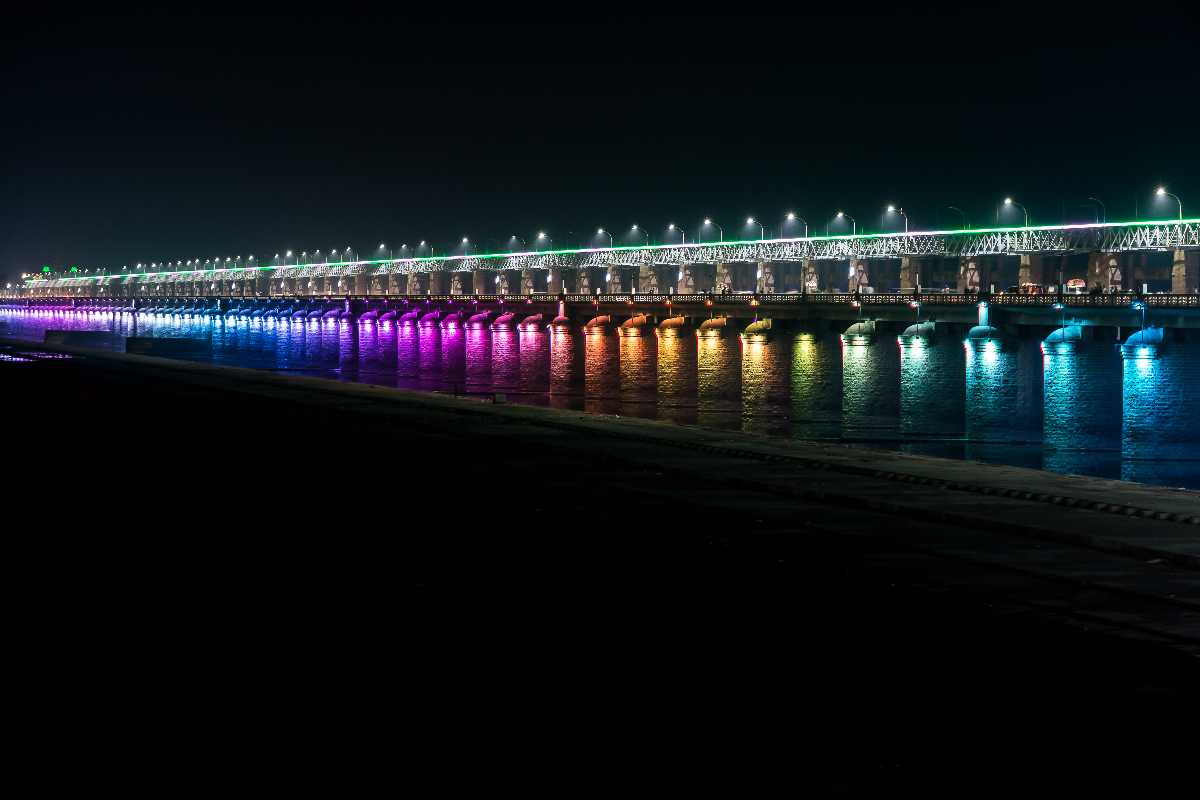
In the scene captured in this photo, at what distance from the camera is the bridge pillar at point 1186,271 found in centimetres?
15875

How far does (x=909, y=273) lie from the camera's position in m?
186

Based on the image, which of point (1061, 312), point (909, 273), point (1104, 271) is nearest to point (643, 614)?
point (1061, 312)

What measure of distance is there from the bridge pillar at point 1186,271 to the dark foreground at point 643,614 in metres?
144

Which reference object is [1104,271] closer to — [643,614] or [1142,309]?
[1142,309]

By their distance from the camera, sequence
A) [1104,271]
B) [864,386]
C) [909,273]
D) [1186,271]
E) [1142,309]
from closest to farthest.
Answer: [864,386] → [1142,309] → [1186,271] → [1104,271] → [909,273]

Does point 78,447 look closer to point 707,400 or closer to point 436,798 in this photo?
point 436,798

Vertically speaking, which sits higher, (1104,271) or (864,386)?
(1104,271)

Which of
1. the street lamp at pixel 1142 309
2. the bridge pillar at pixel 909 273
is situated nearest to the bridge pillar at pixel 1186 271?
the street lamp at pixel 1142 309

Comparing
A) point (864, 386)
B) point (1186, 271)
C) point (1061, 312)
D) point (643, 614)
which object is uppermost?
point (1186, 271)

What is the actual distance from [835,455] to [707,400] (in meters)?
36.1

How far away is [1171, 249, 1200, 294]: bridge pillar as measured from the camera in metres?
159

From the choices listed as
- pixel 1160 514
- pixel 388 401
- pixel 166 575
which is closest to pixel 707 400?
pixel 388 401

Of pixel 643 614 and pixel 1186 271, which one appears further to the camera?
pixel 1186 271

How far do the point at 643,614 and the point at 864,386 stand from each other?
215 feet
